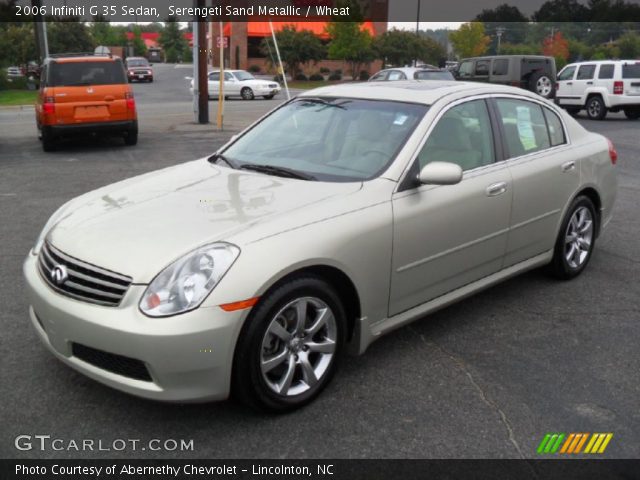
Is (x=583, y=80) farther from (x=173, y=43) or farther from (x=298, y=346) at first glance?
(x=173, y=43)

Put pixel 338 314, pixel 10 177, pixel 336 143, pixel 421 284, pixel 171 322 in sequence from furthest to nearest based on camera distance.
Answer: pixel 10 177
pixel 336 143
pixel 421 284
pixel 338 314
pixel 171 322

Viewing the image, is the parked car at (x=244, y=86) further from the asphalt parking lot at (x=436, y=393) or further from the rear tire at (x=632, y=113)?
the asphalt parking lot at (x=436, y=393)

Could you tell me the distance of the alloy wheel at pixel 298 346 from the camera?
324 cm

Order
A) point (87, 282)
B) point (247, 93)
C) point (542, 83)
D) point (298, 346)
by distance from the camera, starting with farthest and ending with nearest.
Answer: point (247, 93) → point (542, 83) → point (298, 346) → point (87, 282)

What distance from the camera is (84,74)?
41.1 ft

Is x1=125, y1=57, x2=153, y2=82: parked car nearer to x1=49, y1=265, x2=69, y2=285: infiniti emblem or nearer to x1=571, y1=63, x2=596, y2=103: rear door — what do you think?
x1=571, y1=63, x2=596, y2=103: rear door

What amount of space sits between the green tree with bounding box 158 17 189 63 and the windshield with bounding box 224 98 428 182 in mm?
115385

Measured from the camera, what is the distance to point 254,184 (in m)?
3.95

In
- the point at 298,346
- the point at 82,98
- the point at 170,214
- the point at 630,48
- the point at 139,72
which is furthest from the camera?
the point at 630,48

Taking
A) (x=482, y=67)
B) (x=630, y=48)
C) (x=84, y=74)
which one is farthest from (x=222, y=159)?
(x=630, y=48)

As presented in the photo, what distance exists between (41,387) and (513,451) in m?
2.40

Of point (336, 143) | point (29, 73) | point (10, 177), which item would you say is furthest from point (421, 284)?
point (29, 73)

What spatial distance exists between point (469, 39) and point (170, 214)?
6799 cm

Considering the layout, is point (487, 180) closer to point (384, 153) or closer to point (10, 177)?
point (384, 153)
